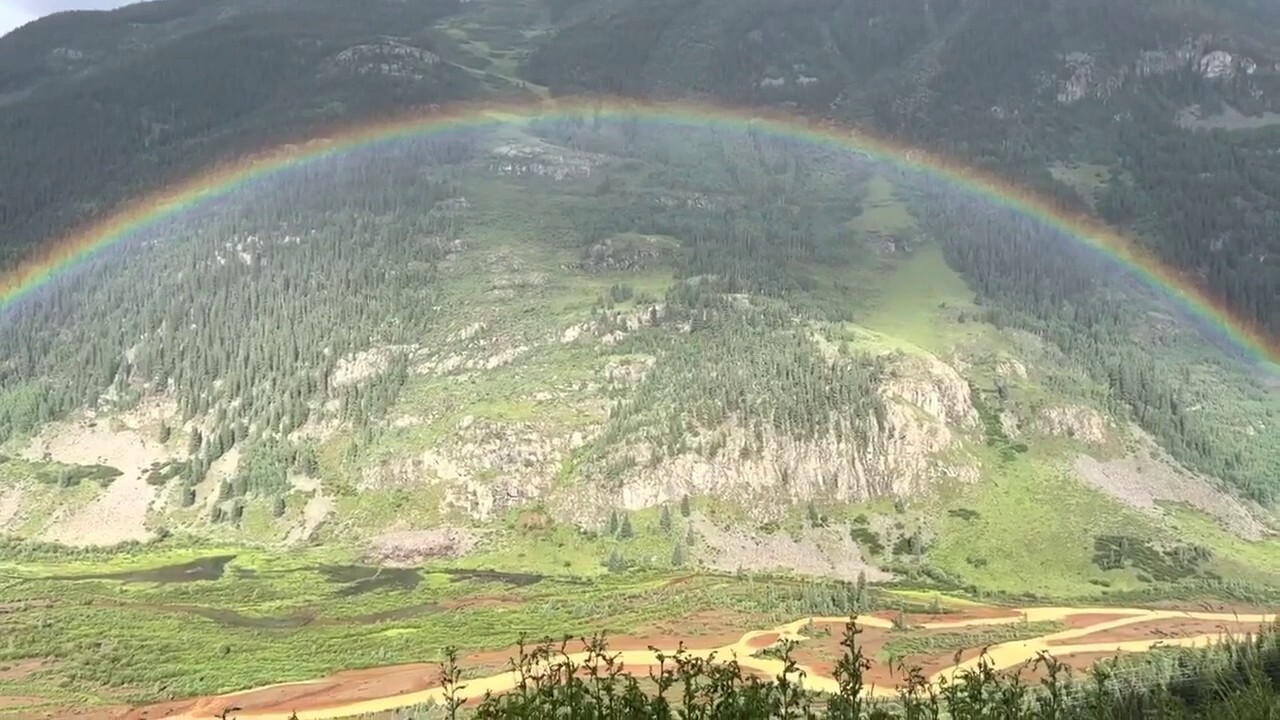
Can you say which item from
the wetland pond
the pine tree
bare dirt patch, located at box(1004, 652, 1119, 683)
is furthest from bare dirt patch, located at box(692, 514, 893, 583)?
bare dirt patch, located at box(1004, 652, 1119, 683)

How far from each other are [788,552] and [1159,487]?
5442cm

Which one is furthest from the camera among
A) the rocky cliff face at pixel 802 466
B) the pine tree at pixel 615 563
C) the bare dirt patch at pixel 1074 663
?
the rocky cliff face at pixel 802 466

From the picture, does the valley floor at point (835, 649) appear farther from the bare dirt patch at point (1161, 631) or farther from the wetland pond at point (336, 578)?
the wetland pond at point (336, 578)

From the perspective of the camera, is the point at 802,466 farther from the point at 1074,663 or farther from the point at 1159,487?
the point at 1074,663

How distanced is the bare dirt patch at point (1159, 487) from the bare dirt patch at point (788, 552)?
123ft

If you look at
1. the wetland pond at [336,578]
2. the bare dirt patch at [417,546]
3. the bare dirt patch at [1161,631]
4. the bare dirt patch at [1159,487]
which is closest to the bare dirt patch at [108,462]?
the wetland pond at [336,578]

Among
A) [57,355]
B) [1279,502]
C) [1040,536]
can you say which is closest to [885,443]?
[1040,536]

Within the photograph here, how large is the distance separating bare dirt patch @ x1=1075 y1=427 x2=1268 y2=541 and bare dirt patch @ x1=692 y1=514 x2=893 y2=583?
37.6m

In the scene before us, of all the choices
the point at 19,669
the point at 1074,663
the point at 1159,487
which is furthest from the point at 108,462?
the point at 1159,487

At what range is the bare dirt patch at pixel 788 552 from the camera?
10325cm

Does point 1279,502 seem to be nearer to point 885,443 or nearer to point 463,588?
point 885,443

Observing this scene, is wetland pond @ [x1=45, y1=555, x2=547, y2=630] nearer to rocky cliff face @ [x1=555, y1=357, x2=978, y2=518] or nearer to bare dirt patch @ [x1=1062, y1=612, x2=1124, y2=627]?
rocky cliff face @ [x1=555, y1=357, x2=978, y2=518]

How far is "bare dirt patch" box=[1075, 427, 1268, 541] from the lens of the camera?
11556 centimetres

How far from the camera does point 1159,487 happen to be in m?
120
